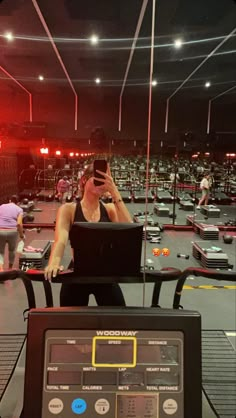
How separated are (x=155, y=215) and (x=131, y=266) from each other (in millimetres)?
7214

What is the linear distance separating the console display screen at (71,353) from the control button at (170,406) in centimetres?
17

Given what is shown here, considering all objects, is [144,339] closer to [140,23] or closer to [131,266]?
[131,266]

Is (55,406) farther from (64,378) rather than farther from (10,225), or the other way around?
(10,225)

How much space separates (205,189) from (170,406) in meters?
8.17

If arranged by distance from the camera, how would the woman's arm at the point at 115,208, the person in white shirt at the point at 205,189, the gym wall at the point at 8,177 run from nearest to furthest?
the woman's arm at the point at 115,208, the gym wall at the point at 8,177, the person in white shirt at the point at 205,189

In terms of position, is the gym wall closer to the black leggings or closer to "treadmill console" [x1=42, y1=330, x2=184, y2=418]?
the black leggings

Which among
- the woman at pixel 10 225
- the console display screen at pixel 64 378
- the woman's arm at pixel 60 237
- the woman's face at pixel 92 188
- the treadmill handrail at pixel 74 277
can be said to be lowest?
the woman at pixel 10 225

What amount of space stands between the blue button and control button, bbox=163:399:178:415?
157 mm

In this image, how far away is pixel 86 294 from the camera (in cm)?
142

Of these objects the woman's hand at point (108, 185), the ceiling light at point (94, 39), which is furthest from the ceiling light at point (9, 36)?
the woman's hand at point (108, 185)

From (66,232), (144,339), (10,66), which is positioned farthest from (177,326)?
(10,66)

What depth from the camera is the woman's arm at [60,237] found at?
1192 millimetres

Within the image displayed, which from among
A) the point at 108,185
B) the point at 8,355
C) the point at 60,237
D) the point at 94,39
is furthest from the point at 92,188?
the point at 94,39

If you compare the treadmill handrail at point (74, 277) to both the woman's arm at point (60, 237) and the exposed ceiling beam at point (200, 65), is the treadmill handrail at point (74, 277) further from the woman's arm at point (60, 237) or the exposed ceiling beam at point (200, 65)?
the exposed ceiling beam at point (200, 65)
